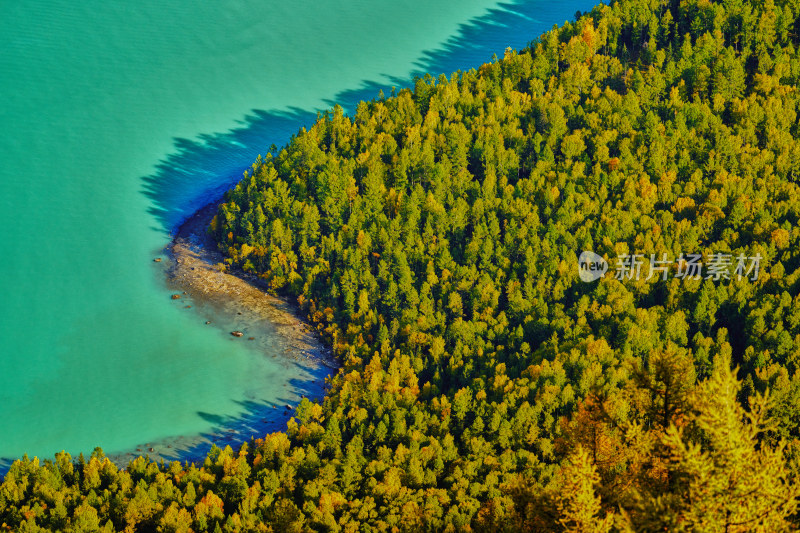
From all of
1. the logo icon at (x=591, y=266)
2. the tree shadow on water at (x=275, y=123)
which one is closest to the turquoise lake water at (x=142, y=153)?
the tree shadow on water at (x=275, y=123)

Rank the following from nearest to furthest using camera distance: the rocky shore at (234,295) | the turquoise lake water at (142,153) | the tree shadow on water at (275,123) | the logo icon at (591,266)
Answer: the turquoise lake water at (142,153), the logo icon at (591,266), the rocky shore at (234,295), the tree shadow on water at (275,123)

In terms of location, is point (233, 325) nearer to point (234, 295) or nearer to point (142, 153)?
point (234, 295)

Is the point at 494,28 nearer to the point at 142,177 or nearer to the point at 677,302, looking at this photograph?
the point at 142,177

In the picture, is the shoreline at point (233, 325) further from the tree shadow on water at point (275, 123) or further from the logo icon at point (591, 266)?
the logo icon at point (591, 266)

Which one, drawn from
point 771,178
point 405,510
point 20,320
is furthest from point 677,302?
point 20,320

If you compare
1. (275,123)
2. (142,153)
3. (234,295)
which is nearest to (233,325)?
(234,295)

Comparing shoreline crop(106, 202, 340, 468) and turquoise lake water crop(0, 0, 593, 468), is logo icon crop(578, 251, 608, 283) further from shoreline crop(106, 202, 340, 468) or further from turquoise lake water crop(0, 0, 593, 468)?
turquoise lake water crop(0, 0, 593, 468)
